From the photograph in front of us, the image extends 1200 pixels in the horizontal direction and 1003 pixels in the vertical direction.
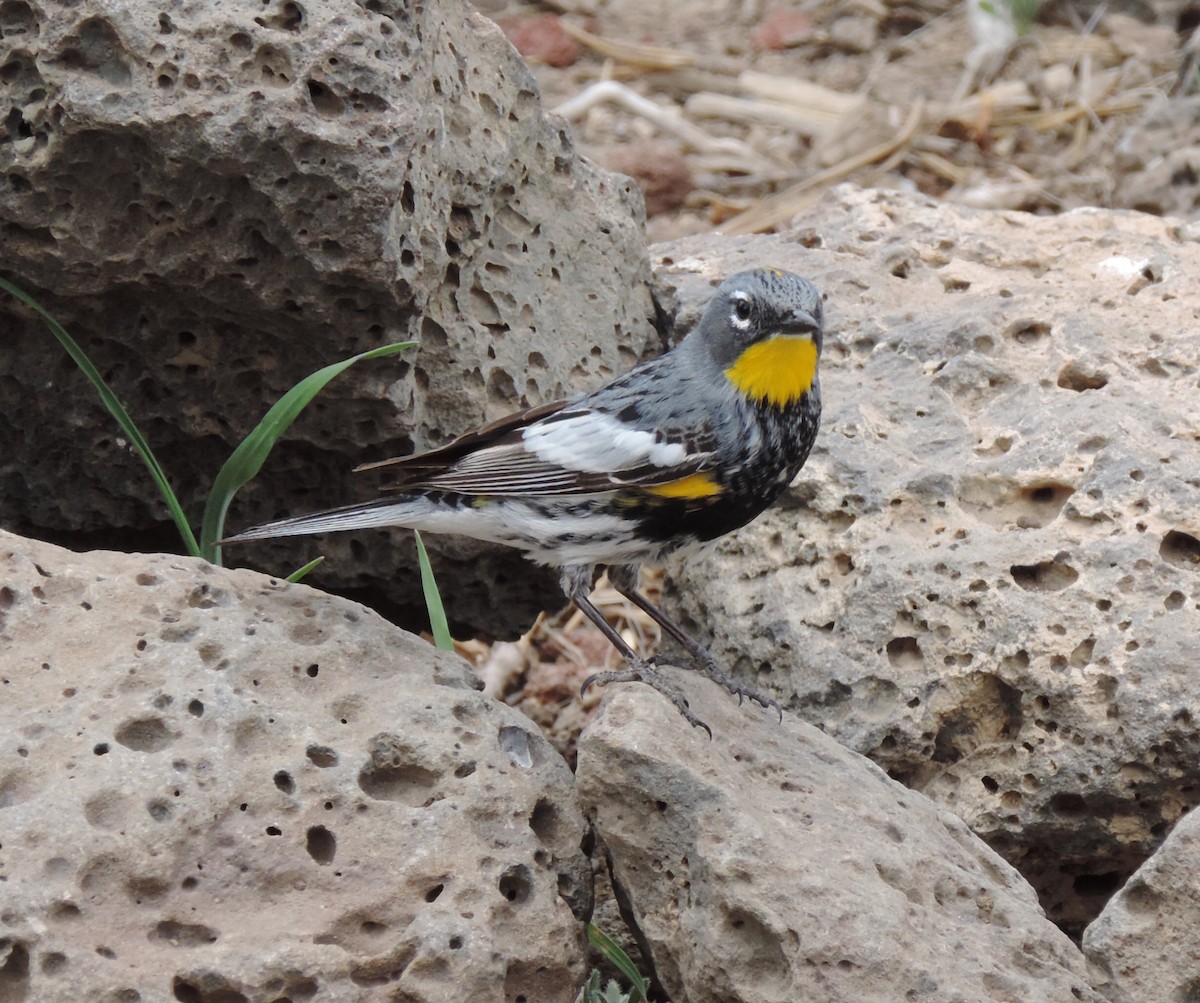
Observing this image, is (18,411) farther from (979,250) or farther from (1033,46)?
Result: (1033,46)

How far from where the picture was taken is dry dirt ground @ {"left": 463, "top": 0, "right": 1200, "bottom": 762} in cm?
827

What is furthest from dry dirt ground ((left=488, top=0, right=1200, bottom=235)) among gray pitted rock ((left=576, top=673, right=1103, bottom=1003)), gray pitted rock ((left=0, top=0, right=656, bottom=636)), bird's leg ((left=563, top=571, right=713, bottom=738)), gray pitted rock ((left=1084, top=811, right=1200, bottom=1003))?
gray pitted rock ((left=1084, top=811, right=1200, bottom=1003))

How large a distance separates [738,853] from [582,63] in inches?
275

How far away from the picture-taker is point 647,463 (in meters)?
4.21

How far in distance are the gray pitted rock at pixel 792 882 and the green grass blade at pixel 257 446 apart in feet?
3.73

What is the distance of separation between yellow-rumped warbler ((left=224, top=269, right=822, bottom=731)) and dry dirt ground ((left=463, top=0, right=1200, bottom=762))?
12.4 feet

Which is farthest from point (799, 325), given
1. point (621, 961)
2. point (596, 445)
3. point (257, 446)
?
point (621, 961)

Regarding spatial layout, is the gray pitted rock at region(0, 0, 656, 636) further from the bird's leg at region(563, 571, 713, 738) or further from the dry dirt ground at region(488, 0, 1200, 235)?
the dry dirt ground at region(488, 0, 1200, 235)

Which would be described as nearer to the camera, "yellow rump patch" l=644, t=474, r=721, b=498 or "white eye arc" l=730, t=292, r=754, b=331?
"yellow rump patch" l=644, t=474, r=721, b=498

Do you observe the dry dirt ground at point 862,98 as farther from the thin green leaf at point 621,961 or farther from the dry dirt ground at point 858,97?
the thin green leaf at point 621,961

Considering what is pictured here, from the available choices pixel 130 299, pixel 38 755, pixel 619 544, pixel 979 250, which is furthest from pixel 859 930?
pixel 979 250

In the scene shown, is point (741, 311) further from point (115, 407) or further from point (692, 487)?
point (115, 407)

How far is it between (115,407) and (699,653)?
1730 mm

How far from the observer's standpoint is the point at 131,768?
3.20m
